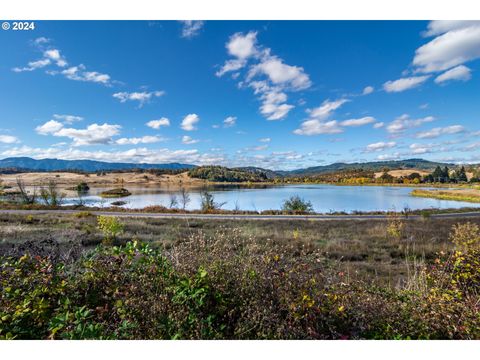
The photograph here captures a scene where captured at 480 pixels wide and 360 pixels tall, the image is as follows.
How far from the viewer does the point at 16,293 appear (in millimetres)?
2207

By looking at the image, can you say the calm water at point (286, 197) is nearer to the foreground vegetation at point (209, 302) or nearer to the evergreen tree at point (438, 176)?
the foreground vegetation at point (209, 302)

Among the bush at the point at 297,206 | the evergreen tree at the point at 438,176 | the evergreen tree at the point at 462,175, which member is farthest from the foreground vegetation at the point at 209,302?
the evergreen tree at the point at 438,176

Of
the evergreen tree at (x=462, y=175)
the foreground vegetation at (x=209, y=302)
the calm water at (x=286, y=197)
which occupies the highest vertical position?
the evergreen tree at (x=462, y=175)

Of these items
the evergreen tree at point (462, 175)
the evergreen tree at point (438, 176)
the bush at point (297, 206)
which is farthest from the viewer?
the evergreen tree at point (438, 176)

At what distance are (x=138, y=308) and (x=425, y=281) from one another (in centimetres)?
345

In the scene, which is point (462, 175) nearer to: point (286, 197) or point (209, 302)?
point (286, 197)

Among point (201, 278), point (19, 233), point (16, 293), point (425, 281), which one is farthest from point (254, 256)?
point (19, 233)

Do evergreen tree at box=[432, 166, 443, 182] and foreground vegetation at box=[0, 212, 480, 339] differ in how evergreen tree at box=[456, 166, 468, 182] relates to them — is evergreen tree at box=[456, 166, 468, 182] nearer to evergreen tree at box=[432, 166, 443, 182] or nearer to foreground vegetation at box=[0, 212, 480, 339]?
evergreen tree at box=[432, 166, 443, 182]

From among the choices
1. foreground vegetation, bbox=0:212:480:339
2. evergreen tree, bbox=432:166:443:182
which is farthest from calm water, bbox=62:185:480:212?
evergreen tree, bbox=432:166:443:182

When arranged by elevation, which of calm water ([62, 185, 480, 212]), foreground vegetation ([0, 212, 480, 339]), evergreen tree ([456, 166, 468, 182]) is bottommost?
calm water ([62, 185, 480, 212])

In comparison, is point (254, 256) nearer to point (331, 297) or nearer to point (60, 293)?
point (331, 297)

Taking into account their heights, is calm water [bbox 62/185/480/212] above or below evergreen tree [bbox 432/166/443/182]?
below

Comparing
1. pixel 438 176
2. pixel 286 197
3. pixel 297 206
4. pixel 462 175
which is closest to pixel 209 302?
pixel 297 206

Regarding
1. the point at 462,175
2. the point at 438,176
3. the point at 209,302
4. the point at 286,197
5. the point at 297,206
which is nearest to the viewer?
the point at 209,302
